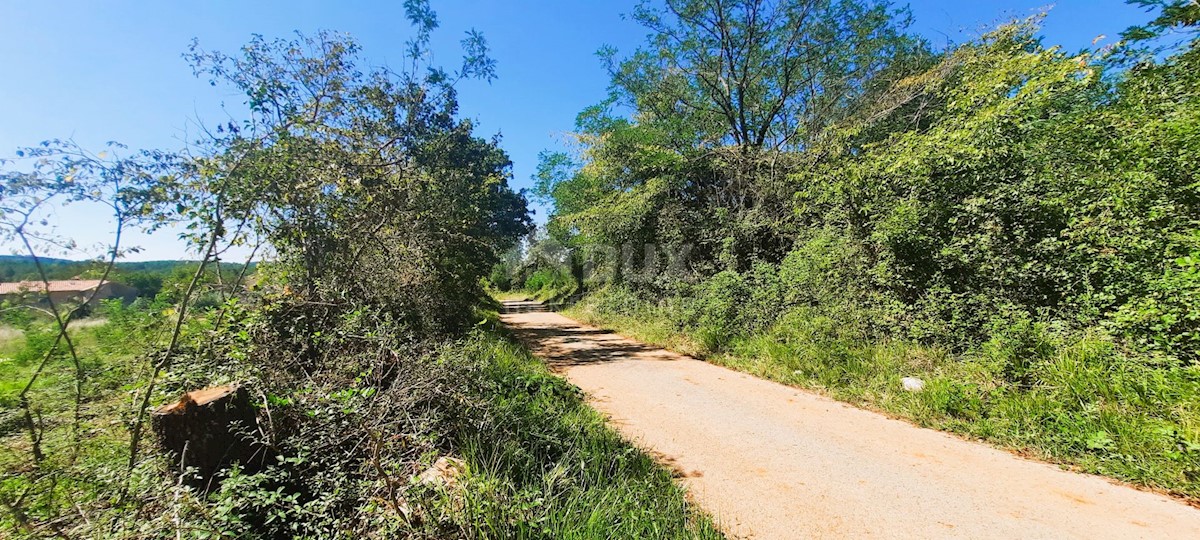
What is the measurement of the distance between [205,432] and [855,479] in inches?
178

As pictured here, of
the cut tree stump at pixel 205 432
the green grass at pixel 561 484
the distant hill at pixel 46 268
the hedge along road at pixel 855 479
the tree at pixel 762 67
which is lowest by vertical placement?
the hedge along road at pixel 855 479

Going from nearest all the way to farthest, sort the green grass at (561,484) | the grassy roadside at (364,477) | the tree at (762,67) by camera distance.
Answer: the grassy roadside at (364,477)
the green grass at (561,484)
the tree at (762,67)

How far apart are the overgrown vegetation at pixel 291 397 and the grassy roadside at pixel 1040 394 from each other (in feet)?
10.6

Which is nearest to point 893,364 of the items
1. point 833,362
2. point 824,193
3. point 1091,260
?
point 833,362

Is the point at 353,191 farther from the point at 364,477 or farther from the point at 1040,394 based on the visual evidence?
the point at 1040,394

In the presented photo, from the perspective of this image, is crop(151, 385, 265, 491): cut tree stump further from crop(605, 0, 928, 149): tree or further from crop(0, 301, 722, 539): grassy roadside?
crop(605, 0, 928, 149): tree

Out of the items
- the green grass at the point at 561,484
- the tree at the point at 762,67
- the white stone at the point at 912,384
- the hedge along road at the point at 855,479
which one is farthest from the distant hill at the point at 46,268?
the tree at the point at 762,67

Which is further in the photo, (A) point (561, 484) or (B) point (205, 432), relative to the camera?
(A) point (561, 484)

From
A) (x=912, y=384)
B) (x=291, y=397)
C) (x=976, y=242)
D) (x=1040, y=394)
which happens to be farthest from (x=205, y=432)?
(x=976, y=242)

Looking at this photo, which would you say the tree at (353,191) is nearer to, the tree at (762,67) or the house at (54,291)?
the house at (54,291)

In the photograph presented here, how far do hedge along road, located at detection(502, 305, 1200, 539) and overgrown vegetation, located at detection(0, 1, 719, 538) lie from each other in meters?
0.59

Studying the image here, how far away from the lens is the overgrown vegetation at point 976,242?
3764 mm

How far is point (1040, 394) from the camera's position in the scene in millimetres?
4016

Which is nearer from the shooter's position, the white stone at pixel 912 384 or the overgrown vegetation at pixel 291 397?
the overgrown vegetation at pixel 291 397
